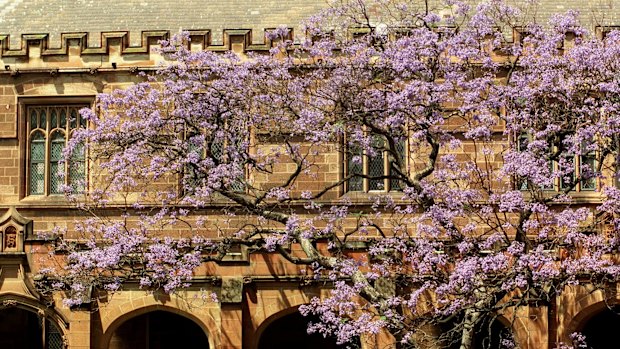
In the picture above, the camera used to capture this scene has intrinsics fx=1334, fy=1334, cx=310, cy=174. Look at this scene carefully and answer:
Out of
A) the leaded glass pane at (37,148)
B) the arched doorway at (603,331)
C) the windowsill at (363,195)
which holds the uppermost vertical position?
the leaded glass pane at (37,148)

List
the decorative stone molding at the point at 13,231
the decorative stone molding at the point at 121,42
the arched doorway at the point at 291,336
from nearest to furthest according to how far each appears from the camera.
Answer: the decorative stone molding at the point at 13,231
the decorative stone molding at the point at 121,42
the arched doorway at the point at 291,336

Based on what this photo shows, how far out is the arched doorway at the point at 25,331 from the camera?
29.3 m

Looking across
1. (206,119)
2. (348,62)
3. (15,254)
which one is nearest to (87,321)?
(15,254)

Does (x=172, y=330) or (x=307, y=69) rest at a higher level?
(x=307, y=69)

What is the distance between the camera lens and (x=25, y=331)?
29.6m

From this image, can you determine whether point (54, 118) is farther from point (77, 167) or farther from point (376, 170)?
point (376, 170)

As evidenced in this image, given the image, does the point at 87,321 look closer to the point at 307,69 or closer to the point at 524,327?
the point at 307,69

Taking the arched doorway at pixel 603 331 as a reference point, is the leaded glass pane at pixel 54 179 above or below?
above

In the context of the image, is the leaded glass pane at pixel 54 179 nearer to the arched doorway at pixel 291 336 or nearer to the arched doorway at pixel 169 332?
the arched doorway at pixel 169 332

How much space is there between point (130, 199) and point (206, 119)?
25.9 ft

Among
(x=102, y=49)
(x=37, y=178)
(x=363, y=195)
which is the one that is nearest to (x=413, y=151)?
(x=363, y=195)

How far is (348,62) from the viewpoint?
20781mm

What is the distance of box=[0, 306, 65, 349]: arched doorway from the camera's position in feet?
96.1

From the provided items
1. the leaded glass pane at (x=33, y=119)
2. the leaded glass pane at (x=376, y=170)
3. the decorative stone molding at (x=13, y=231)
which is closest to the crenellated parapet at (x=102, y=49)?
the leaded glass pane at (x=33, y=119)
